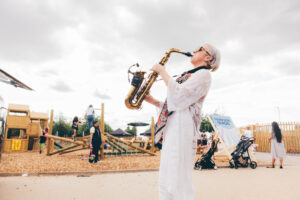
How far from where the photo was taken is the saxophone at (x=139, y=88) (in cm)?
205

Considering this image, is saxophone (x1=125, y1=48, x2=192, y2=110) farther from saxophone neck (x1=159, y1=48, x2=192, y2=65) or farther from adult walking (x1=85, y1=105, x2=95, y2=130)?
adult walking (x1=85, y1=105, x2=95, y2=130)

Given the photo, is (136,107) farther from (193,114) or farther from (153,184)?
(153,184)

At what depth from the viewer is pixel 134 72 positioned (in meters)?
2.18

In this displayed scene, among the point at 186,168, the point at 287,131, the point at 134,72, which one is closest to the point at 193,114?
the point at 186,168

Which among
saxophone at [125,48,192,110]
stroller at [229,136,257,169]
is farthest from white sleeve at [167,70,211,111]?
stroller at [229,136,257,169]

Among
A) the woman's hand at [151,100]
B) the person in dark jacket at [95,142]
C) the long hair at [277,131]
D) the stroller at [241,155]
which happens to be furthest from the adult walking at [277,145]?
the woman's hand at [151,100]

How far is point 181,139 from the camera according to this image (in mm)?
1622

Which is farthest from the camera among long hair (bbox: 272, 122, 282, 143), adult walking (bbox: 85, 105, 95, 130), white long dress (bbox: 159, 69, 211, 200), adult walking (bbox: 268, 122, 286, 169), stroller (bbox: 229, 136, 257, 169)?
adult walking (bbox: 85, 105, 95, 130)

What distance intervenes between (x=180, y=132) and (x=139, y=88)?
0.73 m

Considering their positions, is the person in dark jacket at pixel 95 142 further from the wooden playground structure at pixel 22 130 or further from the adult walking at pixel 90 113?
Answer: the wooden playground structure at pixel 22 130

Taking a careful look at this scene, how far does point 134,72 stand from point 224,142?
716cm

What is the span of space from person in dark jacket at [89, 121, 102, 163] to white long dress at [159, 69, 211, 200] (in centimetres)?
729

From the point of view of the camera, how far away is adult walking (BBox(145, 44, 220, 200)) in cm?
156

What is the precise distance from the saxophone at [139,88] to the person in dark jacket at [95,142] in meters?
6.91
